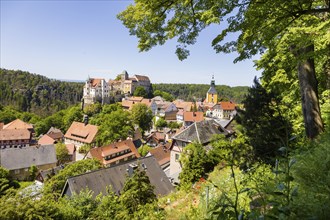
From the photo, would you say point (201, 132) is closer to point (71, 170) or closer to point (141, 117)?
point (71, 170)

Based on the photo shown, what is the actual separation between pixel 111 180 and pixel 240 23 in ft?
60.2

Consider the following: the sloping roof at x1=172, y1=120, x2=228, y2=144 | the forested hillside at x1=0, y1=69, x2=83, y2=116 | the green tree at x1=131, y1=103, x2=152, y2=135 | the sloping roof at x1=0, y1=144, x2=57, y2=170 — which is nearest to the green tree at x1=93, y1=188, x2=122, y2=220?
the sloping roof at x1=172, y1=120, x2=228, y2=144

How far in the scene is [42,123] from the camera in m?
72.7

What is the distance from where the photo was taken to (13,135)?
55.8 meters

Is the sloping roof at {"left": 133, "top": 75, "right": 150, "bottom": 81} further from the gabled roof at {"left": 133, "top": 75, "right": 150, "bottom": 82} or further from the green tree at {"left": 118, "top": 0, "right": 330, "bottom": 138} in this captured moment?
the green tree at {"left": 118, "top": 0, "right": 330, "bottom": 138}

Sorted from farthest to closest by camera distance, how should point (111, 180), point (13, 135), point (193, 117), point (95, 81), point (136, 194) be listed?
1. point (95, 81)
2. point (193, 117)
3. point (13, 135)
4. point (111, 180)
5. point (136, 194)

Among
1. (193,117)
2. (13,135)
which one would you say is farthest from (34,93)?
(193,117)

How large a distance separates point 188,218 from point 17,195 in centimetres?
606

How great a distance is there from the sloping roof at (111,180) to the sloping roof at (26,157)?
76.1 ft

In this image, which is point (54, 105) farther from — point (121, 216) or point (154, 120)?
point (121, 216)

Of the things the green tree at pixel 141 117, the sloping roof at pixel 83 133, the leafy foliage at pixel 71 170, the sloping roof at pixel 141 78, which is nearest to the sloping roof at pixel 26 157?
the sloping roof at pixel 83 133

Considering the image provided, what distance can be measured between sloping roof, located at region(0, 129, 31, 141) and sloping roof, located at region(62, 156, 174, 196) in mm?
45409

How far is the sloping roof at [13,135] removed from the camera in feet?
180

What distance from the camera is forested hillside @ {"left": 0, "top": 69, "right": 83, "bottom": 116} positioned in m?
101
